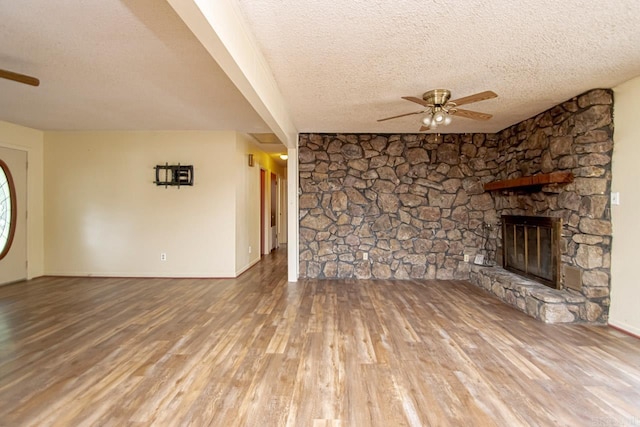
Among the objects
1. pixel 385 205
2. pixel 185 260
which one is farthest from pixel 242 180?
pixel 385 205

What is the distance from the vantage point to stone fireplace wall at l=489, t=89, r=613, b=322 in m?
3.12

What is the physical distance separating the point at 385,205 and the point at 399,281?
1.21m

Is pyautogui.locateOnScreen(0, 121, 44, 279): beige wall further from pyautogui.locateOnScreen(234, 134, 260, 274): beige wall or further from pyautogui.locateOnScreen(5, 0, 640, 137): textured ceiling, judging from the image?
pyautogui.locateOnScreen(234, 134, 260, 274): beige wall

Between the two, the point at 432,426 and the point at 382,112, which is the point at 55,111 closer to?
the point at 382,112

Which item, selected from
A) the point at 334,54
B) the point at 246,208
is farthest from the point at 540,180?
the point at 246,208

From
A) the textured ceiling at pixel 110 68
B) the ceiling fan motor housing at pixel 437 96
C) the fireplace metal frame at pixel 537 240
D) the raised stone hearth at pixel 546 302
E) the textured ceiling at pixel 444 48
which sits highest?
the textured ceiling at pixel 110 68

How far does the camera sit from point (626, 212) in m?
2.96

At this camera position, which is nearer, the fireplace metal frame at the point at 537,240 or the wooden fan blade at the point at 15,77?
the wooden fan blade at the point at 15,77

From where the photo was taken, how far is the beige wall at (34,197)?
496cm

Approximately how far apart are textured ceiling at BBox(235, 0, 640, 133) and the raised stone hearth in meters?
2.07

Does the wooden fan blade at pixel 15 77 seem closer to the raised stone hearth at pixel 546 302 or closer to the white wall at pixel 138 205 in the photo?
the white wall at pixel 138 205

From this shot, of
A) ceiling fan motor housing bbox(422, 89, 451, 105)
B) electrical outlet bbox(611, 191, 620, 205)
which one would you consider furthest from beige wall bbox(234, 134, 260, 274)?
electrical outlet bbox(611, 191, 620, 205)

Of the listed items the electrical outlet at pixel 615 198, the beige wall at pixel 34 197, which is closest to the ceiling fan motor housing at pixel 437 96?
the electrical outlet at pixel 615 198

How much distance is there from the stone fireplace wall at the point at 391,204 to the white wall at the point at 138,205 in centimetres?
136
